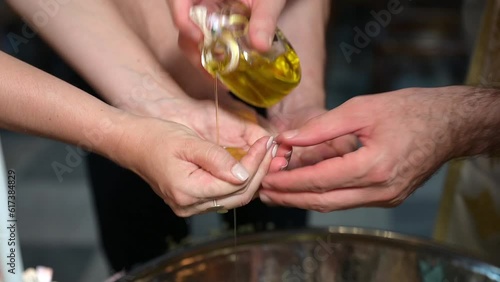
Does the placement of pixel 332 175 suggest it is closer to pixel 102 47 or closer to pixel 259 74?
pixel 259 74

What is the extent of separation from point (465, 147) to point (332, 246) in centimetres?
15

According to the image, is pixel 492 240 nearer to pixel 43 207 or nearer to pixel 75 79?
pixel 75 79

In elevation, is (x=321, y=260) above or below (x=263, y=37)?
below

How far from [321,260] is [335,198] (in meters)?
0.08

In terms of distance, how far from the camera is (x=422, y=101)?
521 millimetres

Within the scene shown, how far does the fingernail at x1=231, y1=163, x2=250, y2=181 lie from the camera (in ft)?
1.43

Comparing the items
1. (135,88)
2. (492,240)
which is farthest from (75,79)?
(492,240)

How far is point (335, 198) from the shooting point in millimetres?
515

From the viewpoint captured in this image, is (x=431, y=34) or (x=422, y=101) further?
(x=431, y=34)

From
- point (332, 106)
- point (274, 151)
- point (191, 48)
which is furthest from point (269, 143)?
point (332, 106)

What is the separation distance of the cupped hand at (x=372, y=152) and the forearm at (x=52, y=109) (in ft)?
0.47

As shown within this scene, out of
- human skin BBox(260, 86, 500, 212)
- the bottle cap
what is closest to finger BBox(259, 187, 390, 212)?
human skin BBox(260, 86, 500, 212)

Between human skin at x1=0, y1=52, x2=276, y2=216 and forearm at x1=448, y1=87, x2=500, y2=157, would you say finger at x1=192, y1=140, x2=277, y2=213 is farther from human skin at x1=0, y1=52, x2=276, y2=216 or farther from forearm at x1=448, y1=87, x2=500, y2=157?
forearm at x1=448, y1=87, x2=500, y2=157

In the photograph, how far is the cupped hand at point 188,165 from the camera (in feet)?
1.44
